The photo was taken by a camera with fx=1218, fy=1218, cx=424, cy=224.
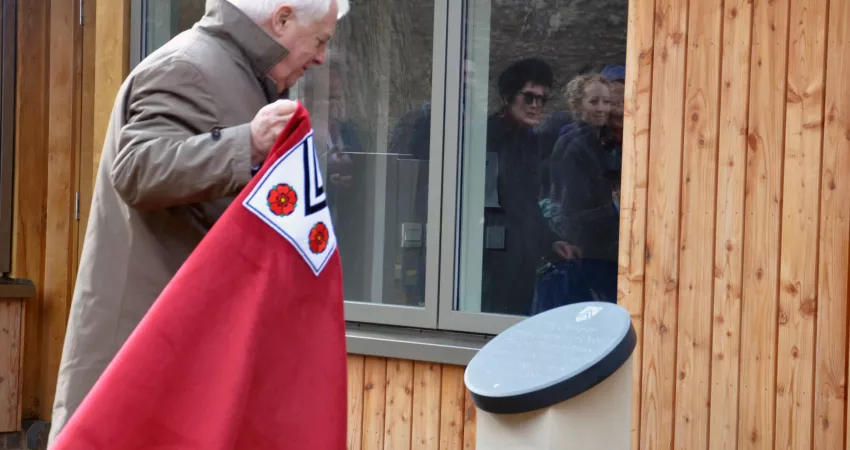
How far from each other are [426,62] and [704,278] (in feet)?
5.80

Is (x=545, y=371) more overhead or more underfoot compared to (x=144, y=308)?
more underfoot

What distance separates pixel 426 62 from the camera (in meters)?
5.59

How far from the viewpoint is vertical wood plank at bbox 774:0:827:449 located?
4285 mm

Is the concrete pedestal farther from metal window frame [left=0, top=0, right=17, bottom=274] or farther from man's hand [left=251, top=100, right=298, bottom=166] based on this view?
metal window frame [left=0, top=0, right=17, bottom=274]

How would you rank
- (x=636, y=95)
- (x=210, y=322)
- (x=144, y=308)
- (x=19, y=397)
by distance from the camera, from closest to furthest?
(x=210, y=322)
(x=144, y=308)
(x=636, y=95)
(x=19, y=397)

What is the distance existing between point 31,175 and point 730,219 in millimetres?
4554

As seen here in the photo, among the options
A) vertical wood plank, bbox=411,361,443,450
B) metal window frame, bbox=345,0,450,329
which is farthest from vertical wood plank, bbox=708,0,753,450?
metal window frame, bbox=345,0,450,329

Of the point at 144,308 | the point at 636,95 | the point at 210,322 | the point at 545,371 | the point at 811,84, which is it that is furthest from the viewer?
the point at 636,95

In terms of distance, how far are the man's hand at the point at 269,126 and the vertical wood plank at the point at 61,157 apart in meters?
5.07

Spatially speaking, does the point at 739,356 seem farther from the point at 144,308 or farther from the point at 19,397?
the point at 19,397

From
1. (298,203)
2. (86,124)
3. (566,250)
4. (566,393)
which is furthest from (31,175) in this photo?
(298,203)

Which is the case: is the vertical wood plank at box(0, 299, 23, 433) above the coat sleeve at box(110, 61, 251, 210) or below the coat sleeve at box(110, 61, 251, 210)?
below

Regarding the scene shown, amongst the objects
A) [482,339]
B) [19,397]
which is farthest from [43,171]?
[482,339]

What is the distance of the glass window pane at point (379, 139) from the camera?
5.63 meters
